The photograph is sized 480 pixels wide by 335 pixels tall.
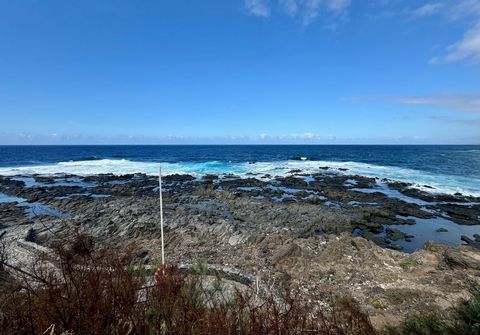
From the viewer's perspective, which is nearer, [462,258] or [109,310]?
[109,310]

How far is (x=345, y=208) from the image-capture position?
18.8 m

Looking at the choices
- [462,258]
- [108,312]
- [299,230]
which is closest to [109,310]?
[108,312]

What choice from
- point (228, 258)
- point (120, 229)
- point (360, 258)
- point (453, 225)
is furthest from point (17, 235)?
point (453, 225)

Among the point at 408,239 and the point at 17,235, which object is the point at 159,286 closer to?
the point at 17,235

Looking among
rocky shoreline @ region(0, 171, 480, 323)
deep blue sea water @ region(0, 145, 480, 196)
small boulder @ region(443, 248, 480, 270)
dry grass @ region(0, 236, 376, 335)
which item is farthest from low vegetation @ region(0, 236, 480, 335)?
deep blue sea water @ region(0, 145, 480, 196)

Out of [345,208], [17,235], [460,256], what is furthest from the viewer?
[345,208]

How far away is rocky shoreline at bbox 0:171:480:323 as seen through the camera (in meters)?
8.23

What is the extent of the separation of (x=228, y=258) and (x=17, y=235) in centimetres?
897

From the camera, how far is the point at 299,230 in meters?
14.0

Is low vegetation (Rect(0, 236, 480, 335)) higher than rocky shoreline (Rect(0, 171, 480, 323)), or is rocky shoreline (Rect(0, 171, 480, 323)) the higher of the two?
low vegetation (Rect(0, 236, 480, 335))

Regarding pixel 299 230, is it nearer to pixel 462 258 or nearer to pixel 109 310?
pixel 462 258

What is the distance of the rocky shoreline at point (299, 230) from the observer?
324 inches

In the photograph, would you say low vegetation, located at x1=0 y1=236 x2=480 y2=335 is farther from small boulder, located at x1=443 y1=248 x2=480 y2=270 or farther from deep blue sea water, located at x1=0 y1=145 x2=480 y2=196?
deep blue sea water, located at x1=0 y1=145 x2=480 y2=196

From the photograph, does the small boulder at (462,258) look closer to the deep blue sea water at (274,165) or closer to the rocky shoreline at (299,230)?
the rocky shoreline at (299,230)
